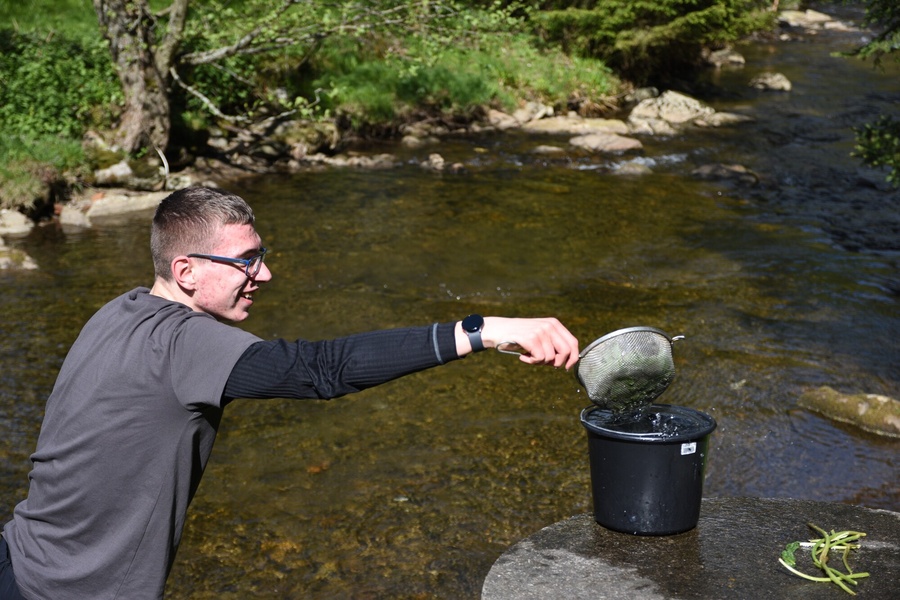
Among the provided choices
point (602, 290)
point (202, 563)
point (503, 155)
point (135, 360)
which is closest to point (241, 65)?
point (503, 155)

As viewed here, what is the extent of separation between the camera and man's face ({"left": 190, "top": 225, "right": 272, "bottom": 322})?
3145mm

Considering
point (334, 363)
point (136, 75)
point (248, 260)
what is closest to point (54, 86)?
point (136, 75)

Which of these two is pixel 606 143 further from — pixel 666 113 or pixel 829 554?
pixel 829 554

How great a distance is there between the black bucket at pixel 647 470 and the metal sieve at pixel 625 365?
7.5 inches

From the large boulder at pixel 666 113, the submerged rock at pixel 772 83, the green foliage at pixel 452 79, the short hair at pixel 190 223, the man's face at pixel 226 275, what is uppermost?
the short hair at pixel 190 223

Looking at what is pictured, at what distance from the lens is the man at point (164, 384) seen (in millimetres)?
2873

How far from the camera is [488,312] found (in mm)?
10703

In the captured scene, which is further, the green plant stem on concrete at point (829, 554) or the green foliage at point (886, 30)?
the green foliage at point (886, 30)

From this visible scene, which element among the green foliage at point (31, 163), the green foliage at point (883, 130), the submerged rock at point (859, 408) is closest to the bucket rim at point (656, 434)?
the submerged rock at point (859, 408)

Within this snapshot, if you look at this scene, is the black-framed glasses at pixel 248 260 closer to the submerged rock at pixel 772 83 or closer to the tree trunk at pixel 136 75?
the tree trunk at pixel 136 75

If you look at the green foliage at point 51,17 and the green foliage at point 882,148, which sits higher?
the green foliage at point 51,17

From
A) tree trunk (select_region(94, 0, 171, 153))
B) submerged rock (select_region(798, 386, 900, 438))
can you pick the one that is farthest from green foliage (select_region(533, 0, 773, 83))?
submerged rock (select_region(798, 386, 900, 438))

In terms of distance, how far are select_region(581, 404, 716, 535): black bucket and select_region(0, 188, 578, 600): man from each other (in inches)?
55.6

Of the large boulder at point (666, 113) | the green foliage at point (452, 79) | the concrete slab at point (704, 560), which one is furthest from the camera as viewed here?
the large boulder at point (666, 113)
